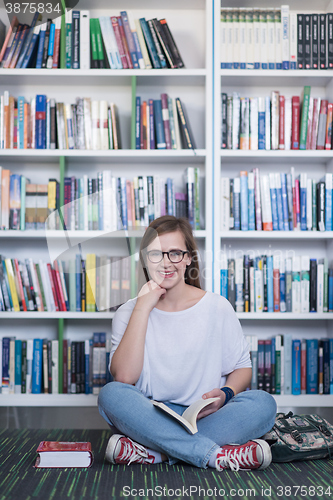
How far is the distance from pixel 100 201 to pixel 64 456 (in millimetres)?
1168

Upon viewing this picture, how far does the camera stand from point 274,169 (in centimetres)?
241

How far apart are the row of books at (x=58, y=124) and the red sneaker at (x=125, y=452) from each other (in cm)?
133

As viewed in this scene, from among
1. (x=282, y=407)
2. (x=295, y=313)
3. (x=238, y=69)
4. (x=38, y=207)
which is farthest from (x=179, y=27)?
→ (x=282, y=407)

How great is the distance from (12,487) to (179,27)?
2.17 meters

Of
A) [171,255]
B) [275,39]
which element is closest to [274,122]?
[275,39]

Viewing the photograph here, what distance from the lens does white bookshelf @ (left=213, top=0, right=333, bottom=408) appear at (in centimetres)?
216

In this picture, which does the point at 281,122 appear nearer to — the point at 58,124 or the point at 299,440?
the point at 58,124

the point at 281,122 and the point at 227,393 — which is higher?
the point at 281,122

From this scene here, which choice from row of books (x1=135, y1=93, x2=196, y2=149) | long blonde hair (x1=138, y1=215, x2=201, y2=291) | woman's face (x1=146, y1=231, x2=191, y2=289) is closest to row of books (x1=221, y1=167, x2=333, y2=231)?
row of books (x1=135, y1=93, x2=196, y2=149)

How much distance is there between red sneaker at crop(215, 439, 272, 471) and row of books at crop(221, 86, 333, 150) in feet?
4.47

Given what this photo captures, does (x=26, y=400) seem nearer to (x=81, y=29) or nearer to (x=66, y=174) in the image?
(x=66, y=174)

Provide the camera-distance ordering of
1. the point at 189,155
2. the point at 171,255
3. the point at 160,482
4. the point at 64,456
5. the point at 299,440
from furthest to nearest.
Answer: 1. the point at 189,155
2. the point at 171,255
3. the point at 299,440
4. the point at 64,456
5. the point at 160,482

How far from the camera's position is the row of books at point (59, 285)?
7.11 feet

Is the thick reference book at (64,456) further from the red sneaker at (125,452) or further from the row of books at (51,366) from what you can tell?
the row of books at (51,366)
